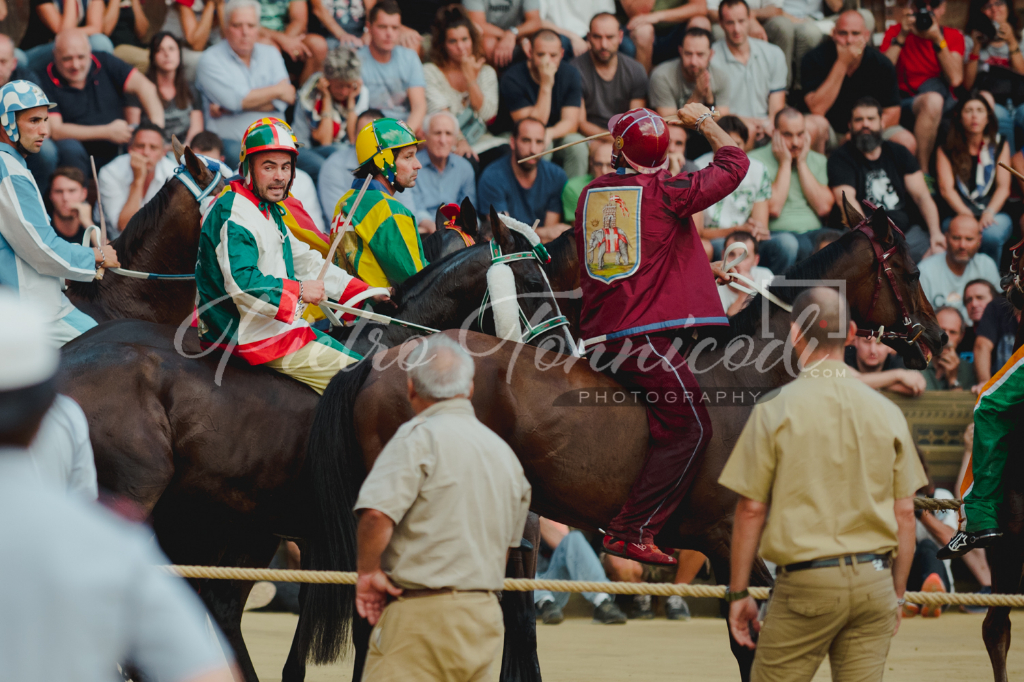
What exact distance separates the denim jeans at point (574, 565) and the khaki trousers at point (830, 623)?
→ 5331 millimetres

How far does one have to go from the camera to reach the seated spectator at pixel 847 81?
43.0 ft

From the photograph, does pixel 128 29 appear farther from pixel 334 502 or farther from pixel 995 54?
pixel 995 54

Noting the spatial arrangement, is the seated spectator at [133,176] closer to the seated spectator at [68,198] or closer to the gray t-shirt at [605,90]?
the seated spectator at [68,198]

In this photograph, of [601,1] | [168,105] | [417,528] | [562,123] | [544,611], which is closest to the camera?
[417,528]

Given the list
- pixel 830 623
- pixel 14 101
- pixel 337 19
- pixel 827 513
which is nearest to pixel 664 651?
pixel 830 623

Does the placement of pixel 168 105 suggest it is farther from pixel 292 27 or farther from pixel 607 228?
pixel 607 228

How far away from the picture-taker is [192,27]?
11.5m

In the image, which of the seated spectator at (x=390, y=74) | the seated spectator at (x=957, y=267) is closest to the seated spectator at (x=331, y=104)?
the seated spectator at (x=390, y=74)

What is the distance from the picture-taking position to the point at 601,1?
13.2m

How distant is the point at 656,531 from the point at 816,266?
1.77 meters

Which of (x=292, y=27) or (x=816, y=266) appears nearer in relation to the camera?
(x=816, y=266)

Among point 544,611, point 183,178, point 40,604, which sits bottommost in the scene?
point 544,611

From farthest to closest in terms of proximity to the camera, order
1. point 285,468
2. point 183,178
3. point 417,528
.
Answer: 1. point 183,178
2. point 285,468
3. point 417,528

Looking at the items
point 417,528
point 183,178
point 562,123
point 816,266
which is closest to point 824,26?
point 562,123
